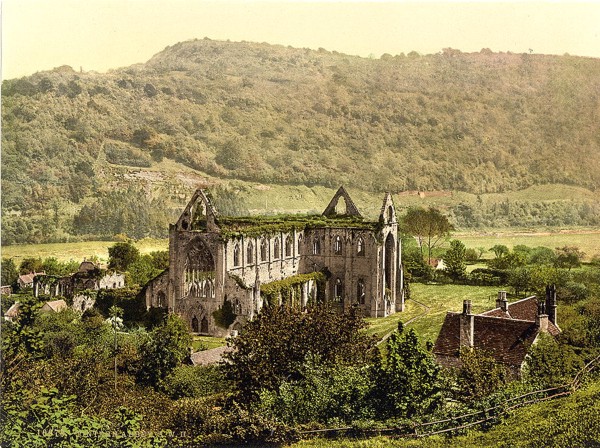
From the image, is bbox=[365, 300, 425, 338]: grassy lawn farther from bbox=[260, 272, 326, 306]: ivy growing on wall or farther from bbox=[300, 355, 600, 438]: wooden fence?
bbox=[300, 355, 600, 438]: wooden fence

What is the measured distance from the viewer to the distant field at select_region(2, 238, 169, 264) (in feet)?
115

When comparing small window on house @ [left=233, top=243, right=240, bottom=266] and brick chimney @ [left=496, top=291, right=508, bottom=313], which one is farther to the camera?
small window on house @ [left=233, top=243, right=240, bottom=266]

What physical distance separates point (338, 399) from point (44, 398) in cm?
679

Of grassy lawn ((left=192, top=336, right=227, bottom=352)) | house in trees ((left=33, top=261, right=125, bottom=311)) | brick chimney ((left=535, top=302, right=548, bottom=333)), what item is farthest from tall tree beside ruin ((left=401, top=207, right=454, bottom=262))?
house in trees ((left=33, top=261, right=125, bottom=311))

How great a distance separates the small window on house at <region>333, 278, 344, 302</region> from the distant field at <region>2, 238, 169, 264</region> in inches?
499

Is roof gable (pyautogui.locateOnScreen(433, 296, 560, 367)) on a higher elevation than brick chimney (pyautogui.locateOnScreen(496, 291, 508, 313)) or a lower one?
lower

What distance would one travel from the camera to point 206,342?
2727cm

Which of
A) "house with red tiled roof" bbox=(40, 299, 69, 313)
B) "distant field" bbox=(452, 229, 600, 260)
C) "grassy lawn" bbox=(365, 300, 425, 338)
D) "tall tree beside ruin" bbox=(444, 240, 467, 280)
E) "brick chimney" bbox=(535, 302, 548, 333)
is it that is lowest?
"grassy lawn" bbox=(365, 300, 425, 338)

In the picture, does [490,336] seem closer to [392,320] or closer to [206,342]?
[392,320]

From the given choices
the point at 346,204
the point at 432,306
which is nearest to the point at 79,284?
the point at 346,204

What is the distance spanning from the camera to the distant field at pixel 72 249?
3497cm

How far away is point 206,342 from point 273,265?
5.98 metres

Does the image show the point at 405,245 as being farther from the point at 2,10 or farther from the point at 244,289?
the point at 2,10

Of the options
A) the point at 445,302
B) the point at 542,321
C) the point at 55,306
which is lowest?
the point at 55,306
